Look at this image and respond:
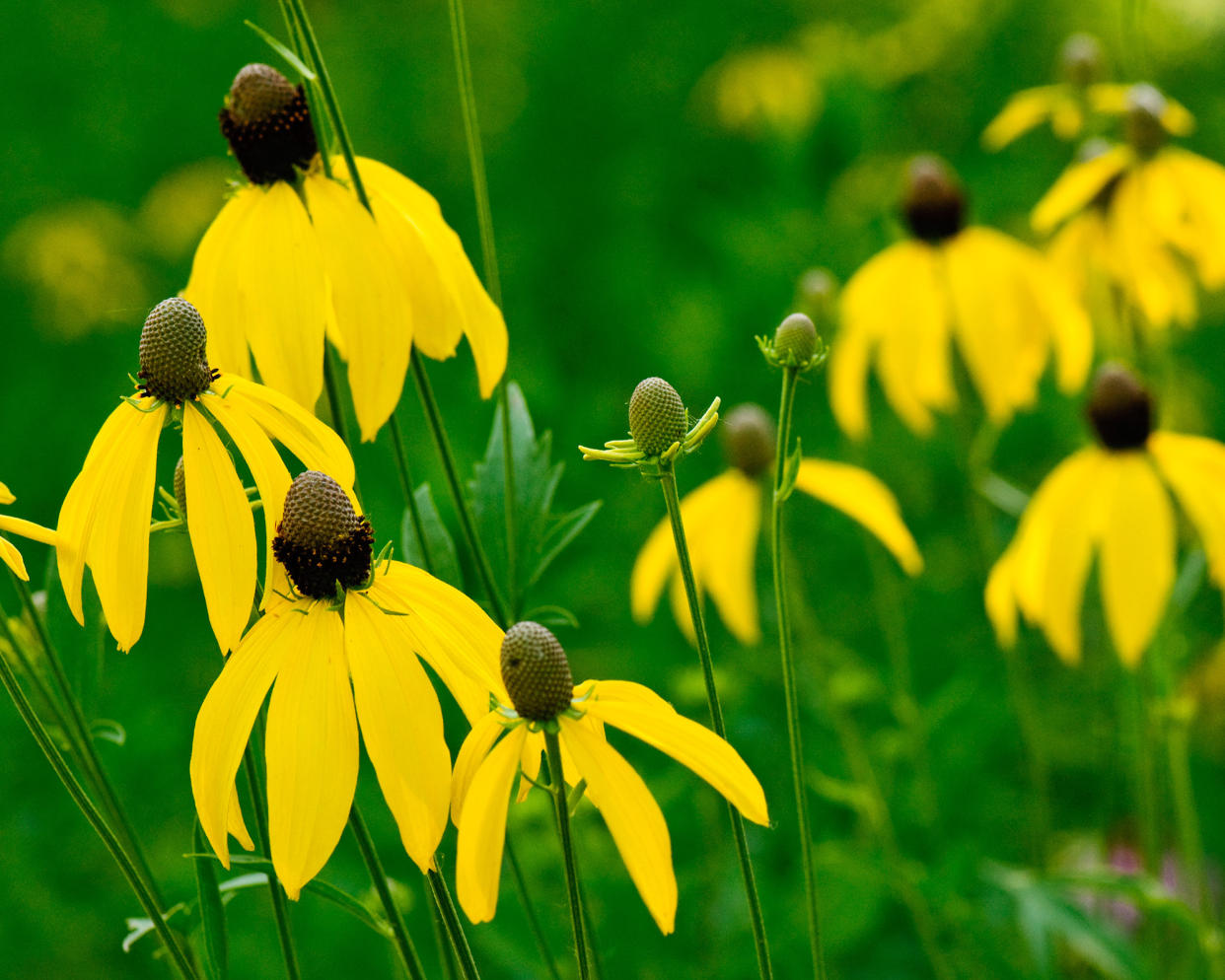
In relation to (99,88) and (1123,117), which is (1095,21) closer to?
(1123,117)

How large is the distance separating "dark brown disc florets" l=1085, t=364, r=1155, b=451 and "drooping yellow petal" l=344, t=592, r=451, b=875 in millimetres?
757

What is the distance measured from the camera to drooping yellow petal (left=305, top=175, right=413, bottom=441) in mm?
721

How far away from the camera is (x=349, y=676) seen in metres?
0.57

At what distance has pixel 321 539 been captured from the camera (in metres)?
0.57

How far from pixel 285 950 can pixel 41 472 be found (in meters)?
1.63

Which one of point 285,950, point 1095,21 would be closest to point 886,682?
point 285,950

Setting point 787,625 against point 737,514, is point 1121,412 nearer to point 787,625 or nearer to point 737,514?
point 737,514

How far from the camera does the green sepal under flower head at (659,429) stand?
22.0 inches

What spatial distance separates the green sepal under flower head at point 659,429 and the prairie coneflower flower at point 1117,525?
0.60m

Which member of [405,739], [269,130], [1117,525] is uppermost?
[269,130]

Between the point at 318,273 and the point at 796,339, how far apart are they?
27 centimetres

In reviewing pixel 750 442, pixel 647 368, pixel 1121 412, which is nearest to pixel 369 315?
pixel 750 442

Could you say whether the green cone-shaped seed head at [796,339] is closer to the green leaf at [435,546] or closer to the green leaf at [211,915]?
the green leaf at [435,546]

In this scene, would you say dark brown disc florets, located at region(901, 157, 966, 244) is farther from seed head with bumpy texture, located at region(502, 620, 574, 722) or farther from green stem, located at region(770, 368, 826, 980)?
seed head with bumpy texture, located at region(502, 620, 574, 722)
